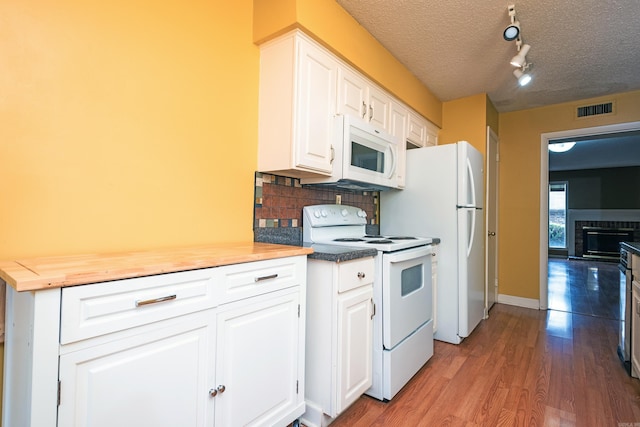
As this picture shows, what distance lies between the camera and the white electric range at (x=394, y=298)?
6.08ft

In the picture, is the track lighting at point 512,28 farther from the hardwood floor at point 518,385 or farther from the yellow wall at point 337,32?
the hardwood floor at point 518,385

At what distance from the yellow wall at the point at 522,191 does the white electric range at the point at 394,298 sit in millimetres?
2100

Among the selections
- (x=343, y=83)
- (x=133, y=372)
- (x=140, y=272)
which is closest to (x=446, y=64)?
(x=343, y=83)

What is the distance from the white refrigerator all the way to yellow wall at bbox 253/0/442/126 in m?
0.67

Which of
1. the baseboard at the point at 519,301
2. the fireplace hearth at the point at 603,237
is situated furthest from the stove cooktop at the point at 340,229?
the fireplace hearth at the point at 603,237

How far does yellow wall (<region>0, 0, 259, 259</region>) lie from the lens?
3.73 ft

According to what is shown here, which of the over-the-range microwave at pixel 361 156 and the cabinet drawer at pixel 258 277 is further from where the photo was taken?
the over-the-range microwave at pixel 361 156

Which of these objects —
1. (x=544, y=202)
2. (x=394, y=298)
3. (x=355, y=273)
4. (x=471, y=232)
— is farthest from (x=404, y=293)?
(x=544, y=202)

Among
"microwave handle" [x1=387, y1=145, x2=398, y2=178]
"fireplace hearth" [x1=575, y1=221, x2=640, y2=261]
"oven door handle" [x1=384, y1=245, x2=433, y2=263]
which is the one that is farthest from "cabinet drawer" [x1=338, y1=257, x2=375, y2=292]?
"fireplace hearth" [x1=575, y1=221, x2=640, y2=261]

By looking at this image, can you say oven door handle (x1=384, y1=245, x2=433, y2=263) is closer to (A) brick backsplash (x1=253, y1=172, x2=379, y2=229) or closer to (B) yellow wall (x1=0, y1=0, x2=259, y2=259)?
(A) brick backsplash (x1=253, y1=172, x2=379, y2=229)

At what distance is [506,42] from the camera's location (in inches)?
95.7

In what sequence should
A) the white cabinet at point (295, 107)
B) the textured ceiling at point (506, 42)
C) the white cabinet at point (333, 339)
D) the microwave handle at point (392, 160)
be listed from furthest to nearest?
the microwave handle at point (392, 160)
the textured ceiling at point (506, 42)
the white cabinet at point (295, 107)
the white cabinet at point (333, 339)

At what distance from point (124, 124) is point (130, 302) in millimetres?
838

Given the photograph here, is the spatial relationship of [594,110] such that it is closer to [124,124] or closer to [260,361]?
[260,361]
